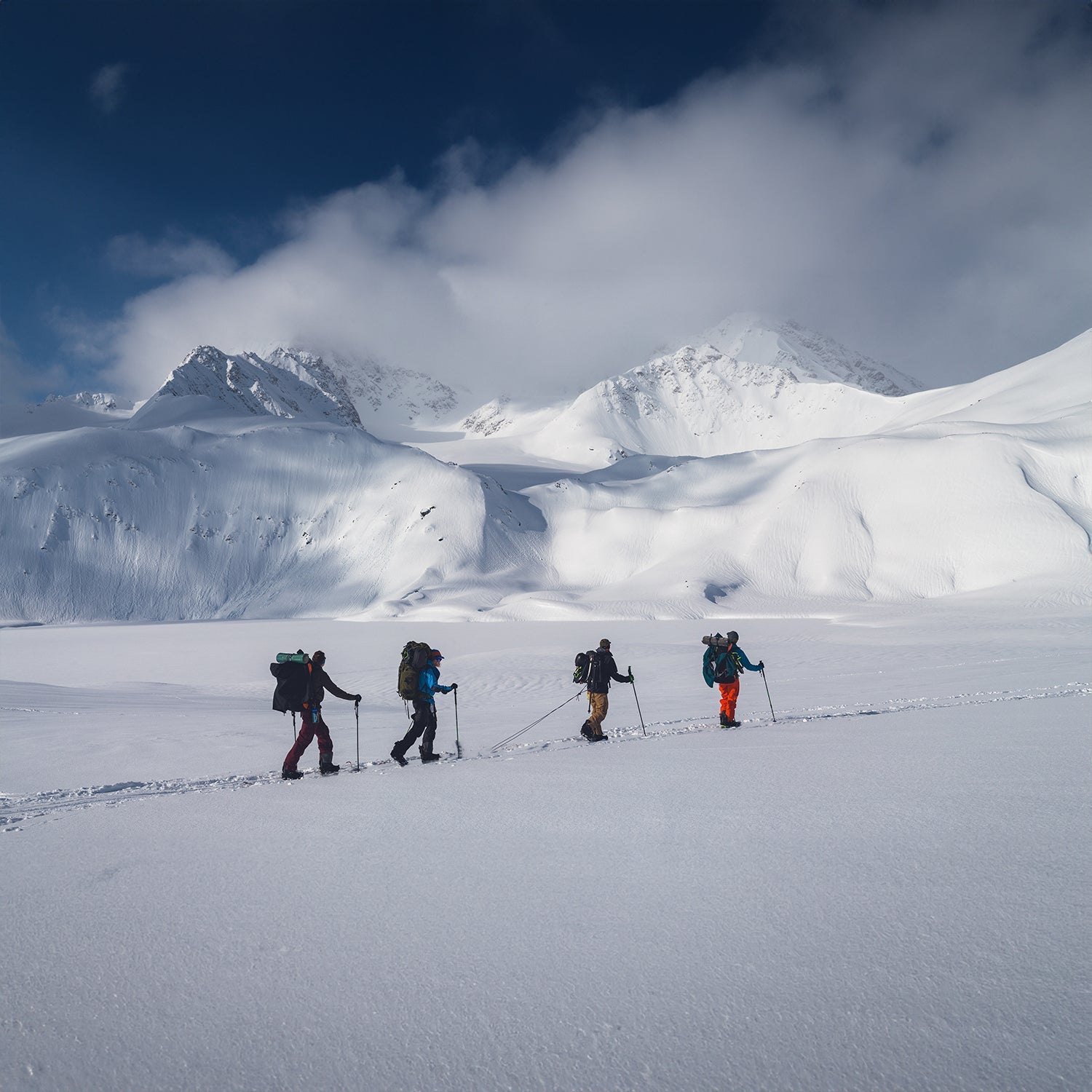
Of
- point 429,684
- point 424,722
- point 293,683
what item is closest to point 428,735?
point 424,722

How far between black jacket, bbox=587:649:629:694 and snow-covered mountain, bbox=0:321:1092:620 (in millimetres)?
40103

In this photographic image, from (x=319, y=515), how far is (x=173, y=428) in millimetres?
26917

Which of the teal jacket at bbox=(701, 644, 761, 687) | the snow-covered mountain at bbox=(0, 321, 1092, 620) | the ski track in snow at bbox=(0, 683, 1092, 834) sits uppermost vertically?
the snow-covered mountain at bbox=(0, 321, 1092, 620)

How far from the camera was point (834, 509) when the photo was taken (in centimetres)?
6475

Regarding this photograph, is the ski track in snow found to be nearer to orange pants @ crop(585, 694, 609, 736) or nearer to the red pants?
orange pants @ crop(585, 694, 609, 736)

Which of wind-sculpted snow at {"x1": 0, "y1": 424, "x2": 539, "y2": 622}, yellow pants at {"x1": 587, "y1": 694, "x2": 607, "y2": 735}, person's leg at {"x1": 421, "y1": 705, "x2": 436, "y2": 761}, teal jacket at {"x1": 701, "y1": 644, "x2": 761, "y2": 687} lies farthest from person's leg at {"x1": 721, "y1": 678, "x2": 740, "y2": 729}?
wind-sculpted snow at {"x1": 0, "y1": 424, "x2": 539, "y2": 622}

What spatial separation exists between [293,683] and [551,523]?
78742 mm

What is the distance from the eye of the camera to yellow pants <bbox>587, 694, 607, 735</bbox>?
11.0m

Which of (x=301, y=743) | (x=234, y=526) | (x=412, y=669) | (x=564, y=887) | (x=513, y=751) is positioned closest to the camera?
(x=564, y=887)

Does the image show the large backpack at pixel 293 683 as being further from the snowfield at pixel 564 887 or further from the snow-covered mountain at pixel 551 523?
the snow-covered mountain at pixel 551 523

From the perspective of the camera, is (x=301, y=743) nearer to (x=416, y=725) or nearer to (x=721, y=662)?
(x=416, y=725)

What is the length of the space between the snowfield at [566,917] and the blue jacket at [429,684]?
1092 millimetres

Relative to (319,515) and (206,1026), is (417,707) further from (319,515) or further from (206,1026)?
(319,515)

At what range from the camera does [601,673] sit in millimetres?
11250
